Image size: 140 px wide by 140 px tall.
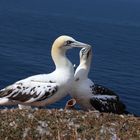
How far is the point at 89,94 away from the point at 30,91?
5.57ft

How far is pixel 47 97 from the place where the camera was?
15312mm

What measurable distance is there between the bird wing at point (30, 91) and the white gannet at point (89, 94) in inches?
35.8

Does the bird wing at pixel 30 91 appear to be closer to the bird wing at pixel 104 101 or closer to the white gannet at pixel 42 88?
the white gannet at pixel 42 88

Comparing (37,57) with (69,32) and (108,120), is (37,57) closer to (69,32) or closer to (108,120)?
(69,32)

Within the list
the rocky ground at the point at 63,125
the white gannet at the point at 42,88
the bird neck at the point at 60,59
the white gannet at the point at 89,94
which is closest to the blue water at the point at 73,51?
the white gannet at the point at 89,94

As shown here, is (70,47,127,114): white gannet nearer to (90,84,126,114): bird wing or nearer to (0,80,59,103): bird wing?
(90,84,126,114): bird wing

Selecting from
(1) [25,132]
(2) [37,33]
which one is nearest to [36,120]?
(1) [25,132]

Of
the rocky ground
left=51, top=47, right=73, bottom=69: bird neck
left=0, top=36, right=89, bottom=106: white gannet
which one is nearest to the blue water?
left=51, top=47, right=73, bottom=69: bird neck

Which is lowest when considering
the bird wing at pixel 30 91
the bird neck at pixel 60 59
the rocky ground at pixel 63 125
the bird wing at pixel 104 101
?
the bird wing at pixel 104 101

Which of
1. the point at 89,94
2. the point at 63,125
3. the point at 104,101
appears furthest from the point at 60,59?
the point at 63,125

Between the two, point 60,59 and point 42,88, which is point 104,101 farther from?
point 42,88

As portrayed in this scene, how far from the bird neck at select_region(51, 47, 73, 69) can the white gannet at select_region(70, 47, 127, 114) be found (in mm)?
811

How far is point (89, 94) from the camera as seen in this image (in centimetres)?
1592

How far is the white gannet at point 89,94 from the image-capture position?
15.9 metres
